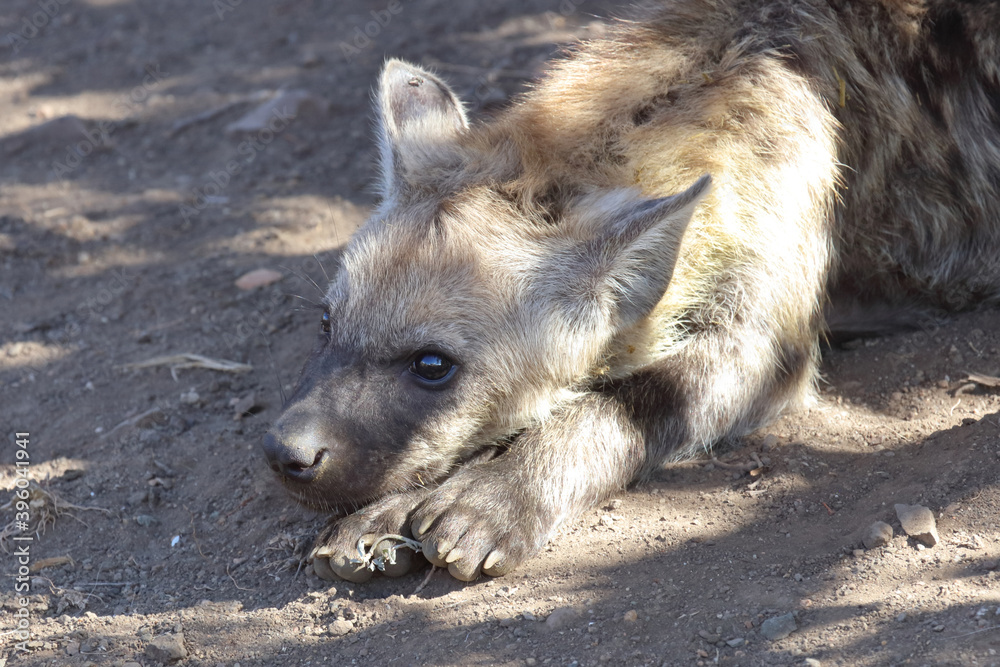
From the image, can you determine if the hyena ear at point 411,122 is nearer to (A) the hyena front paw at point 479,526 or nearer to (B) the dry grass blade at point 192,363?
(B) the dry grass blade at point 192,363

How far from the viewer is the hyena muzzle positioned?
2.98 m

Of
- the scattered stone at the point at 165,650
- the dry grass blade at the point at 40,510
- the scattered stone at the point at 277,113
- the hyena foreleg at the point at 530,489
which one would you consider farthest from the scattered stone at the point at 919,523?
the scattered stone at the point at 277,113

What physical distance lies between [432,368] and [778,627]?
1.28m

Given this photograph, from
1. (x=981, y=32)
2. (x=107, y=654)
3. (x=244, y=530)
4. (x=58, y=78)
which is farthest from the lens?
(x=58, y=78)

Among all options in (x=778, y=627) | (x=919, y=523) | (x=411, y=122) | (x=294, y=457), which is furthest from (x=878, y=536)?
(x=411, y=122)

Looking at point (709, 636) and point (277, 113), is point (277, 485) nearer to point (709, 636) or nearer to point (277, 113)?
point (709, 636)

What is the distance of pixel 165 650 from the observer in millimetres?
2611

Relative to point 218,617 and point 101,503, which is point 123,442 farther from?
point 218,617

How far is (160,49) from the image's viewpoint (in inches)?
260

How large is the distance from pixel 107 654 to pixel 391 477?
0.94 metres

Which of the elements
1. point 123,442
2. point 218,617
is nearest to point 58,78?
point 123,442

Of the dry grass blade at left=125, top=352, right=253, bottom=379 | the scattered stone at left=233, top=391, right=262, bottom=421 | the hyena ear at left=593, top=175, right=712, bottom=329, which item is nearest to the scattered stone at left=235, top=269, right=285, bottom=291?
the dry grass blade at left=125, top=352, right=253, bottom=379

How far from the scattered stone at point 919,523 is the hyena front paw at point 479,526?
104 cm

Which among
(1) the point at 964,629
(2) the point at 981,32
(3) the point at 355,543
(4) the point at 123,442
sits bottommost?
(4) the point at 123,442
